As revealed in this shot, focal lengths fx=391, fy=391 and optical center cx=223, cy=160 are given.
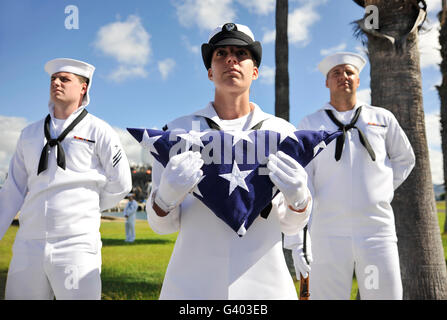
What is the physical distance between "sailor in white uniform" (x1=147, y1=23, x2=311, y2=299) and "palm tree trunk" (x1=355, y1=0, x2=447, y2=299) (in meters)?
3.41

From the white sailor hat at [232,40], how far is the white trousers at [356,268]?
1.93m

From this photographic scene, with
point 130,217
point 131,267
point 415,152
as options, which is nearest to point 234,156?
point 415,152

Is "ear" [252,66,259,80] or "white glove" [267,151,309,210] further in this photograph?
"ear" [252,66,259,80]

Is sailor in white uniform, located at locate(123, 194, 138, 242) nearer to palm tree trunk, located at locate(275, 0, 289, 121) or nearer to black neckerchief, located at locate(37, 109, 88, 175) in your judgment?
palm tree trunk, located at locate(275, 0, 289, 121)

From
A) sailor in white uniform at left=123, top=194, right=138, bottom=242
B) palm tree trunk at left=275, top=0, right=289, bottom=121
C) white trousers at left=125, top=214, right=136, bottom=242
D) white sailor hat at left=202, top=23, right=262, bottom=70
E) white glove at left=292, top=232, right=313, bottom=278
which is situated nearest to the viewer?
white sailor hat at left=202, top=23, right=262, bottom=70

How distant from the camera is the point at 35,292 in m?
3.09

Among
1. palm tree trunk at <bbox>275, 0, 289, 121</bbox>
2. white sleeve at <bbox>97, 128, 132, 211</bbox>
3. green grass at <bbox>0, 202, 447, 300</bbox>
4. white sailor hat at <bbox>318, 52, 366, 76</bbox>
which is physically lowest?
green grass at <bbox>0, 202, 447, 300</bbox>

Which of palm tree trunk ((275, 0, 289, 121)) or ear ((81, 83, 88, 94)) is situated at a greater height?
palm tree trunk ((275, 0, 289, 121))

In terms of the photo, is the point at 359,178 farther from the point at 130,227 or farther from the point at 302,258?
the point at 130,227

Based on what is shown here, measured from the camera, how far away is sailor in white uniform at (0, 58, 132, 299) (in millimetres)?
3088

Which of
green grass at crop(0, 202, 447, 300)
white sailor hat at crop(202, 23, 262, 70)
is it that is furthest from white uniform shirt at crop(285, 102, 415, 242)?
green grass at crop(0, 202, 447, 300)

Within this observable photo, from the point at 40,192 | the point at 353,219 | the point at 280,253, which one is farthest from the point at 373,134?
the point at 40,192

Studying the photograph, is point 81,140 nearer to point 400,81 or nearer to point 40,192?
point 40,192
